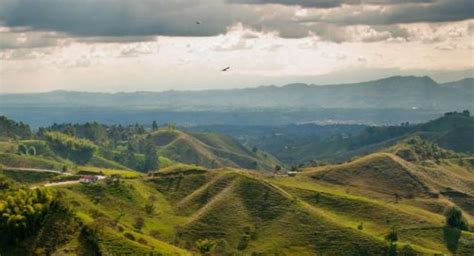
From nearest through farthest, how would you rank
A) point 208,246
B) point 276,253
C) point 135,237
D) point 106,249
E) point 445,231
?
point 106,249
point 135,237
point 208,246
point 276,253
point 445,231

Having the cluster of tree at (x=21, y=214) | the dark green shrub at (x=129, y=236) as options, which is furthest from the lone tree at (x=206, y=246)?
the cluster of tree at (x=21, y=214)

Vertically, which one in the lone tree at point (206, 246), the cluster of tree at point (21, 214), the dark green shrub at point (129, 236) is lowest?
the lone tree at point (206, 246)

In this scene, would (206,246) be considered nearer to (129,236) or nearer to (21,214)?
(129,236)

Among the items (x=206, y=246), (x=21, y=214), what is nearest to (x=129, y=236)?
(x=21, y=214)

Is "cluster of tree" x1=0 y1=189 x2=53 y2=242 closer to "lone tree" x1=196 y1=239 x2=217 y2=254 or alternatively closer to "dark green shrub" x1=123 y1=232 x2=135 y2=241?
"dark green shrub" x1=123 y1=232 x2=135 y2=241

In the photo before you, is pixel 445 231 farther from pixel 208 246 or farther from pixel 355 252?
pixel 208 246

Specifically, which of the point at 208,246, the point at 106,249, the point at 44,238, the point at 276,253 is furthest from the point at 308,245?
the point at 44,238

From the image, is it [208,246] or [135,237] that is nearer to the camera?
[135,237]

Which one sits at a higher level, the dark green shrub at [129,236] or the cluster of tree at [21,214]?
the cluster of tree at [21,214]

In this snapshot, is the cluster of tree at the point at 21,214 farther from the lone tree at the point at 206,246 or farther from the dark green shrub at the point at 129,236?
the lone tree at the point at 206,246
